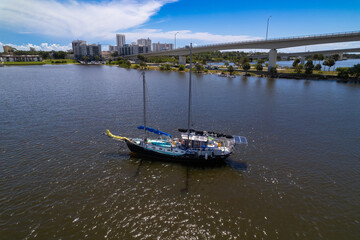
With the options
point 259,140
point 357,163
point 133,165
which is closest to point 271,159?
point 259,140

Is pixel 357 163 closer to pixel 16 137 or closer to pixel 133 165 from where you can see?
pixel 133 165

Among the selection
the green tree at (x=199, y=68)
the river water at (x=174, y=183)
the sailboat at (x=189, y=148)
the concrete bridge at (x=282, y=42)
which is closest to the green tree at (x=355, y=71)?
the concrete bridge at (x=282, y=42)

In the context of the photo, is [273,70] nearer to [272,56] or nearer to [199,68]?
[272,56]

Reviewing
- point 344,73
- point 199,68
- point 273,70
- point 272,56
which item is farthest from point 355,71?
point 199,68

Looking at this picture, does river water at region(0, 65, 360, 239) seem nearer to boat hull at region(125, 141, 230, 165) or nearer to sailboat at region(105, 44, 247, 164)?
boat hull at region(125, 141, 230, 165)

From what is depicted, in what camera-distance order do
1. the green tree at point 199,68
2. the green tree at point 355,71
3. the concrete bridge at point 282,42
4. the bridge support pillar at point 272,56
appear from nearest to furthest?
the concrete bridge at point 282,42 < the green tree at point 355,71 < the bridge support pillar at point 272,56 < the green tree at point 199,68

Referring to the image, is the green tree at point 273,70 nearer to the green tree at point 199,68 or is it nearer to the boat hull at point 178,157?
the green tree at point 199,68

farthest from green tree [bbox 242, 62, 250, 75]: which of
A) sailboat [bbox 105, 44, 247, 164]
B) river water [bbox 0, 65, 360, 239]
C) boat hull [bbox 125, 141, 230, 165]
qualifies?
boat hull [bbox 125, 141, 230, 165]

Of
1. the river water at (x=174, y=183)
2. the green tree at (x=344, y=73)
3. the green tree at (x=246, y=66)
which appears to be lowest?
the river water at (x=174, y=183)
